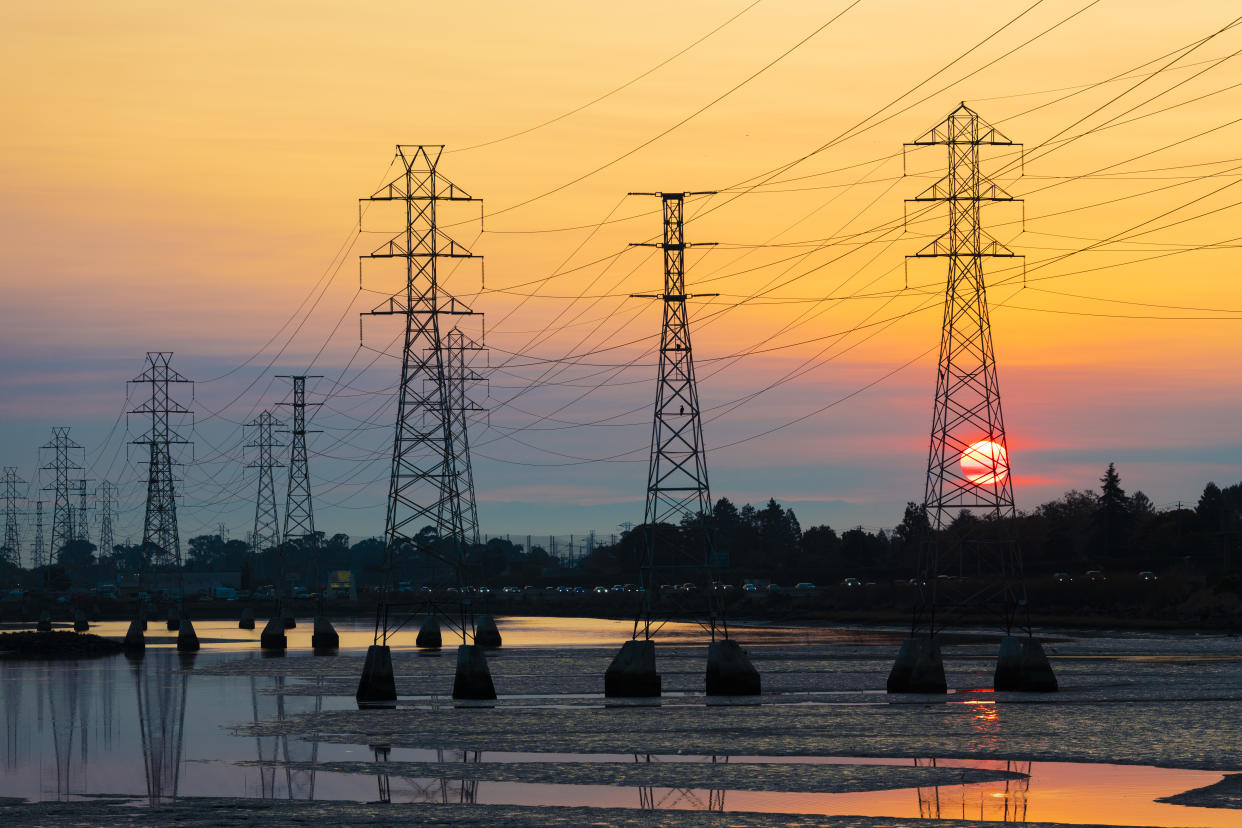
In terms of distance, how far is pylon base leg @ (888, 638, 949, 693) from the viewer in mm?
54750

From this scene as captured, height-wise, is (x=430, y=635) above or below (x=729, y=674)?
below

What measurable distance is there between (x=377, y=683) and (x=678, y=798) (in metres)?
26.6

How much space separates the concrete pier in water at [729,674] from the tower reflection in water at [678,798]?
2099 centimetres

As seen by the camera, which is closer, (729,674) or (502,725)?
(502,725)

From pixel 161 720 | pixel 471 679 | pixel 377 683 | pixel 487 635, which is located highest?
pixel 471 679

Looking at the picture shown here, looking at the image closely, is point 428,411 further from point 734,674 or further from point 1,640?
point 1,640

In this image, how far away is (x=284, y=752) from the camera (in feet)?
143

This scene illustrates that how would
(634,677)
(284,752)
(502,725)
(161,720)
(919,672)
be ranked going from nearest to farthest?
(284,752) < (502,725) < (634,677) < (919,672) < (161,720)

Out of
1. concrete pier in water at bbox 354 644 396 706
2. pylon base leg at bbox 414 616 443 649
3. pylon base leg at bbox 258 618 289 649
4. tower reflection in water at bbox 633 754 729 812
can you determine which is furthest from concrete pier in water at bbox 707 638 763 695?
pylon base leg at bbox 258 618 289 649

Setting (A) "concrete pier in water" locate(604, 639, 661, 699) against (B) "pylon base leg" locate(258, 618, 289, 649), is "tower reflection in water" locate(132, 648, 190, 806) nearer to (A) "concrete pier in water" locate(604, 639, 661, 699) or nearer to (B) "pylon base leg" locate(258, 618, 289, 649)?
(B) "pylon base leg" locate(258, 618, 289, 649)

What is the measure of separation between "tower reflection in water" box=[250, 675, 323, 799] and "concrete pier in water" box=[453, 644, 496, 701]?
228 inches

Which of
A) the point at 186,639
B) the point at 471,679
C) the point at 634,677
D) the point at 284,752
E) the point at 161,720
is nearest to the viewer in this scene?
the point at 284,752

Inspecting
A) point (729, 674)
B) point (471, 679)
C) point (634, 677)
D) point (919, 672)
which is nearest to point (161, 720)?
point (471, 679)

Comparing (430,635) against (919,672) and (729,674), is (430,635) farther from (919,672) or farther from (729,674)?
(919,672)
